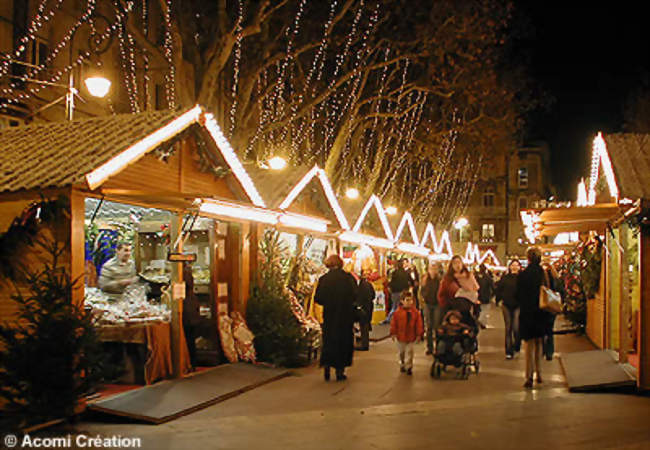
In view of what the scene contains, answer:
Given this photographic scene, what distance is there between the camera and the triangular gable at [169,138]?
8609mm

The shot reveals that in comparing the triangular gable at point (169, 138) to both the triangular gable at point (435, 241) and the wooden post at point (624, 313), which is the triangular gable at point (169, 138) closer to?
the wooden post at point (624, 313)

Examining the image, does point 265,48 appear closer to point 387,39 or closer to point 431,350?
point 387,39

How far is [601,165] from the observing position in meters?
15.1

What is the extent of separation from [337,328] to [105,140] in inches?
188

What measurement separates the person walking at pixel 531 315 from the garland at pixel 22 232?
6.82m

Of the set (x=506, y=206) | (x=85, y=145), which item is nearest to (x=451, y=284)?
(x=85, y=145)

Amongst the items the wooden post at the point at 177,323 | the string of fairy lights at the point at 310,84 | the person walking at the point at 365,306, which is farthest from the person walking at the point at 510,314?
the string of fairy lights at the point at 310,84

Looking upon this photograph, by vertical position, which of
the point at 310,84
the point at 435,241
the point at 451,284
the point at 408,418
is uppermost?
the point at 310,84

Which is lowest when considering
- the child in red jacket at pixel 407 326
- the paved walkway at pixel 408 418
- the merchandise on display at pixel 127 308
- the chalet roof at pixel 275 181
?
the paved walkway at pixel 408 418

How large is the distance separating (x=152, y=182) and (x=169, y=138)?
69 centimetres

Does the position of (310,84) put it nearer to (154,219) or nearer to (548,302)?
(154,219)

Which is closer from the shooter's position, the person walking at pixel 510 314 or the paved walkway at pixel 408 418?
the paved walkway at pixel 408 418

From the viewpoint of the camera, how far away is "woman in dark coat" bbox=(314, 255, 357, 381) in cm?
1155

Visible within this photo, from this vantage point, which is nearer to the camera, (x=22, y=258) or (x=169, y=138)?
(x=22, y=258)
